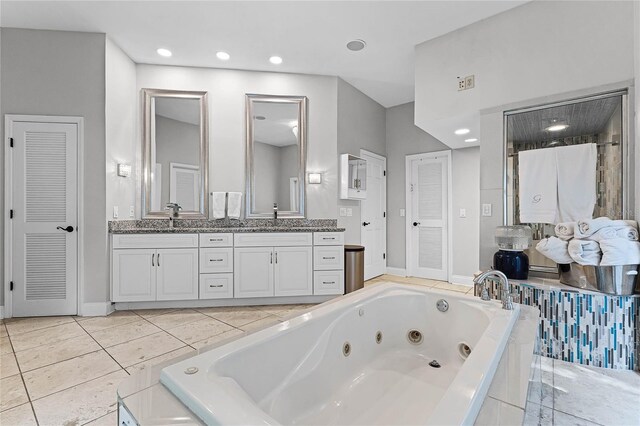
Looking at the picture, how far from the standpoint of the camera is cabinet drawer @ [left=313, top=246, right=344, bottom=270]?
3.40 m

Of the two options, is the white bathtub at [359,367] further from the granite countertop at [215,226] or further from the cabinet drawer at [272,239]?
the granite countertop at [215,226]

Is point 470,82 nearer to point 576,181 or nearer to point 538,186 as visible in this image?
point 538,186

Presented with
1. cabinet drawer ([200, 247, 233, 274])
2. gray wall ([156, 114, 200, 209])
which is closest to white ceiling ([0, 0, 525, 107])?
A: gray wall ([156, 114, 200, 209])

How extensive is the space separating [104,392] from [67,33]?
338cm

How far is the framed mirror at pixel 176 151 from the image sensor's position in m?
3.53

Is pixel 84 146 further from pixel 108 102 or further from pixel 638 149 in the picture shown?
pixel 638 149

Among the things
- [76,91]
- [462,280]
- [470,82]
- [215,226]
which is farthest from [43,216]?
[462,280]

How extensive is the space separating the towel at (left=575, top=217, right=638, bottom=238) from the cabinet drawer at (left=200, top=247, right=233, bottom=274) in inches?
120

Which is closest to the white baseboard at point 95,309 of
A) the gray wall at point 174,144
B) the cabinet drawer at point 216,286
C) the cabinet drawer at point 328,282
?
the cabinet drawer at point 216,286

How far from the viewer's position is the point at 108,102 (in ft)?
10.1

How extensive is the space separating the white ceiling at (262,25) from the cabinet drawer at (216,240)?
2.06 m

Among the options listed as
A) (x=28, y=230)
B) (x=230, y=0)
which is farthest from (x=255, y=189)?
(x=28, y=230)

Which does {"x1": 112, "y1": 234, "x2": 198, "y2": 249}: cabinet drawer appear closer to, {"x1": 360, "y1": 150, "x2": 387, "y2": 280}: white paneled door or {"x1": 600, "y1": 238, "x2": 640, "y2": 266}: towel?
{"x1": 360, "y1": 150, "x2": 387, "y2": 280}: white paneled door

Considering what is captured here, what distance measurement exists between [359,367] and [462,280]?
10.3ft
